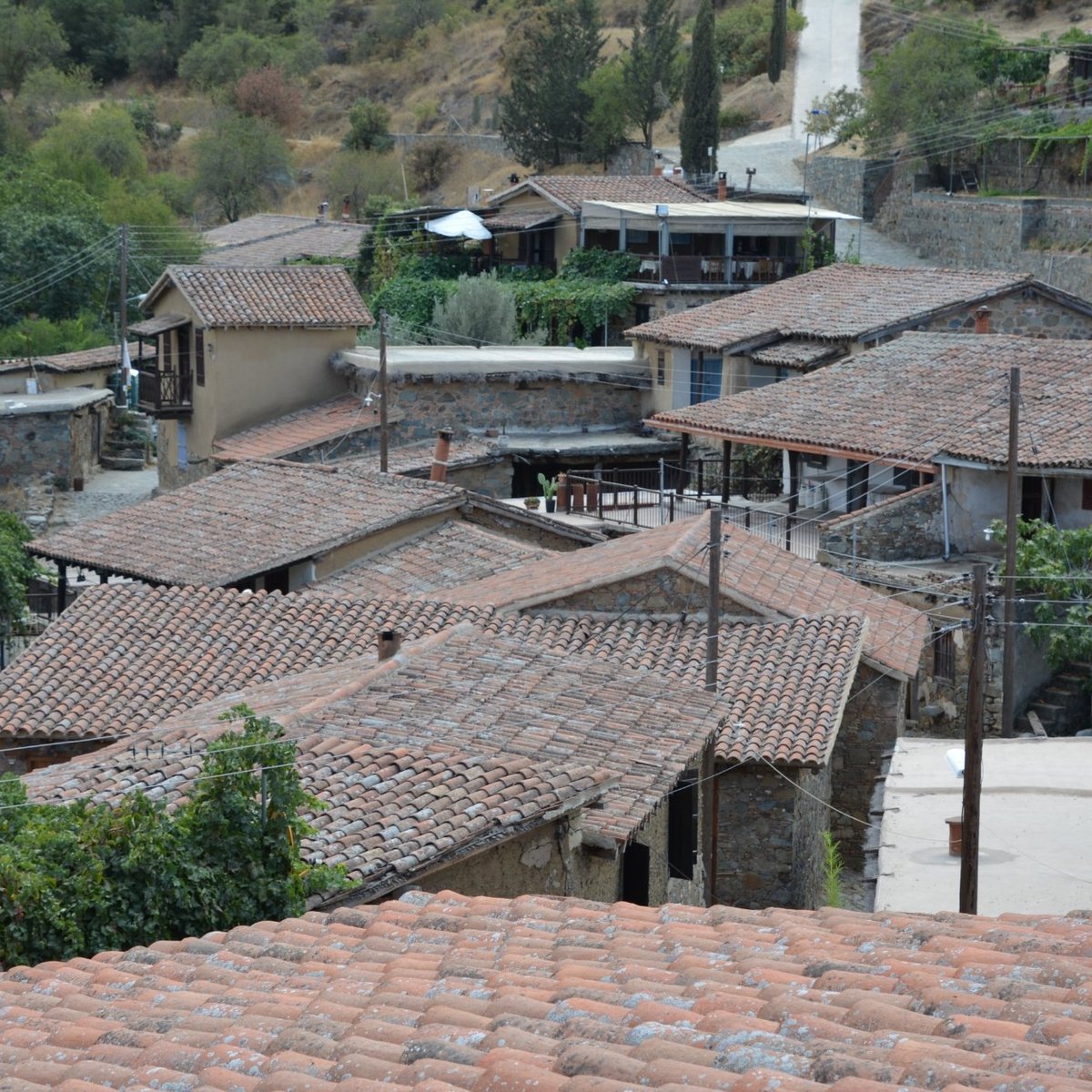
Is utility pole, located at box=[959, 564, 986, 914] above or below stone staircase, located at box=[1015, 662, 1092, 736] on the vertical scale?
above

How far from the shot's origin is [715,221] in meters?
43.4

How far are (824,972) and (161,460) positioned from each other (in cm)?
3561

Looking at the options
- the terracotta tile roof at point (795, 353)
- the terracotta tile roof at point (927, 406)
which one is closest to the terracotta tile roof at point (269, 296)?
the terracotta tile roof at point (795, 353)

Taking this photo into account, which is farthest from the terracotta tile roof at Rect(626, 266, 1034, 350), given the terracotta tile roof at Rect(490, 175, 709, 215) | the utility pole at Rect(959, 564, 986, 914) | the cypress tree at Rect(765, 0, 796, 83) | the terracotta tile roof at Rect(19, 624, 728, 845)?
the cypress tree at Rect(765, 0, 796, 83)

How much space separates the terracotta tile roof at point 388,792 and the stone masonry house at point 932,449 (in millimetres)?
12878

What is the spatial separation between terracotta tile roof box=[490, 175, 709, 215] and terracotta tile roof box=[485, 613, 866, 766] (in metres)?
28.9

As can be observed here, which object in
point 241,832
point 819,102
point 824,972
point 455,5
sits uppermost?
point 455,5

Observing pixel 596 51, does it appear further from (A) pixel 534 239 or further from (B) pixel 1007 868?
(B) pixel 1007 868

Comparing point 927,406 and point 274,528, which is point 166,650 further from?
point 927,406

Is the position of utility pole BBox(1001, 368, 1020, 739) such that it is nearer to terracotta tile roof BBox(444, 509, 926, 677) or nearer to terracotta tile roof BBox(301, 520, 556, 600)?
terracotta tile roof BBox(444, 509, 926, 677)

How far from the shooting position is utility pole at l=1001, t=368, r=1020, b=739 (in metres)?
21.3

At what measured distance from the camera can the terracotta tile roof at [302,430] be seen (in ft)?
114

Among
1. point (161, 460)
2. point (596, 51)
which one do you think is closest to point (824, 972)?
point (161, 460)

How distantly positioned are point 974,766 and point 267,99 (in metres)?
73.1
